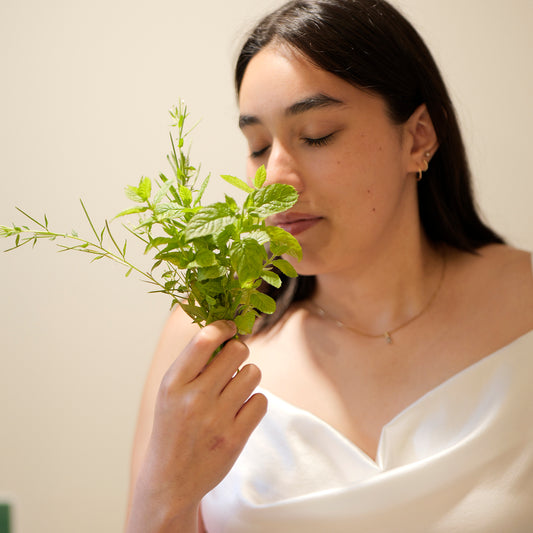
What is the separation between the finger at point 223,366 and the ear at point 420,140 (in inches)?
26.0

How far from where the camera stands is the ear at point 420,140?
1422 mm

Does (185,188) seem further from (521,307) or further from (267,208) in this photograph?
(521,307)

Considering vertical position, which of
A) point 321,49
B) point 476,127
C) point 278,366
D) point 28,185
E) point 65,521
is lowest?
point 65,521

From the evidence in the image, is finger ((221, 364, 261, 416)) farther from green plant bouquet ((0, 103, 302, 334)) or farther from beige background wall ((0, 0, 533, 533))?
beige background wall ((0, 0, 533, 533))

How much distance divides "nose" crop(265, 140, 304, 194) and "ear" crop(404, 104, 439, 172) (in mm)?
305

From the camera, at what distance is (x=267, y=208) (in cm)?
89

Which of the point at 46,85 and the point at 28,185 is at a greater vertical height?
the point at 46,85

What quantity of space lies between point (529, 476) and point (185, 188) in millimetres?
857

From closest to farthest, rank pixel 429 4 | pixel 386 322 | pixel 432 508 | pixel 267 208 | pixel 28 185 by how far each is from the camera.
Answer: pixel 267 208
pixel 432 508
pixel 386 322
pixel 429 4
pixel 28 185

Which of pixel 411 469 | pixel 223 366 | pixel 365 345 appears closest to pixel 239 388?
pixel 223 366

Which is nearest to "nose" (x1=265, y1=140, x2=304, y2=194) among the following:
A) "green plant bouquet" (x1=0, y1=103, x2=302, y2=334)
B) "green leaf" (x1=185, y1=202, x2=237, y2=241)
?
"green plant bouquet" (x1=0, y1=103, x2=302, y2=334)

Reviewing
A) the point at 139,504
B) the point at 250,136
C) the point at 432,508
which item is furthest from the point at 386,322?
the point at 139,504

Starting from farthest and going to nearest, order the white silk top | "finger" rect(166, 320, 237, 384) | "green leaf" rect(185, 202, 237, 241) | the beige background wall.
A: the beige background wall, the white silk top, "finger" rect(166, 320, 237, 384), "green leaf" rect(185, 202, 237, 241)

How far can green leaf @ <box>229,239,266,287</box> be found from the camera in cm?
86
